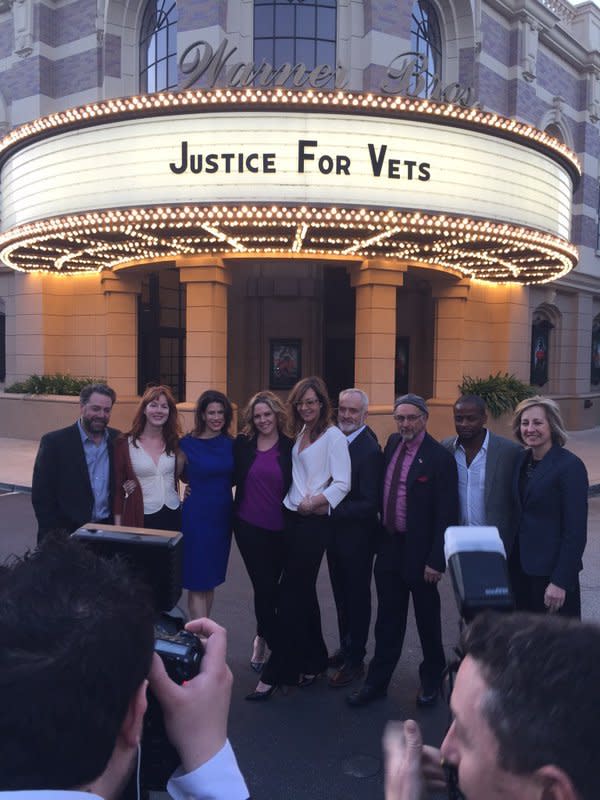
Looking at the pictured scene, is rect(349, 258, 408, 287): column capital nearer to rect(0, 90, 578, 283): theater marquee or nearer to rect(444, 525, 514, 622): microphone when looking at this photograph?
rect(0, 90, 578, 283): theater marquee

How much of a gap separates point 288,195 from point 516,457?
6.68 m

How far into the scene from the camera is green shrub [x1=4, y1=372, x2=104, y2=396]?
14992 millimetres

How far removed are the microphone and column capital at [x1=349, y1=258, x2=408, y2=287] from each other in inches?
450

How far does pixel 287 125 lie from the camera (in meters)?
9.24

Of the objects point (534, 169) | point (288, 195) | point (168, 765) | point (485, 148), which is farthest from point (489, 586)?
point (534, 169)

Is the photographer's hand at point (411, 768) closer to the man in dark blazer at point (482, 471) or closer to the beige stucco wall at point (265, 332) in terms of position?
the man in dark blazer at point (482, 471)

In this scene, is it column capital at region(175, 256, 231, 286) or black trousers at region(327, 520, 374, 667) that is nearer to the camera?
black trousers at region(327, 520, 374, 667)

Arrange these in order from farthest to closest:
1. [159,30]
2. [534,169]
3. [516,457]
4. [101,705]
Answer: [159,30], [534,169], [516,457], [101,705]

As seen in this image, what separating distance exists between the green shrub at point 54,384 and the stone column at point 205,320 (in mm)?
3348

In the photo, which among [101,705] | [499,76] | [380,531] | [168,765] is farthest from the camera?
[499,76]

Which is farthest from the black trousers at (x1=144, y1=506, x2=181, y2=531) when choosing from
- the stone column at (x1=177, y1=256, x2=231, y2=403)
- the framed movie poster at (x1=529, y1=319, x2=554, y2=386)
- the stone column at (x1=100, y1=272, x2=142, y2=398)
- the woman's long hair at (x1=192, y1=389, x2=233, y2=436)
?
the framed movie poster at (x1=529, y1=319, x2=554, y2=386)

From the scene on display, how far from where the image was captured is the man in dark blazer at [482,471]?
12.6ft

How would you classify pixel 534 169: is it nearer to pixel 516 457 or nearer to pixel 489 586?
pixel 516 457

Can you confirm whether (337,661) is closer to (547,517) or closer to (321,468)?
(321,468)
